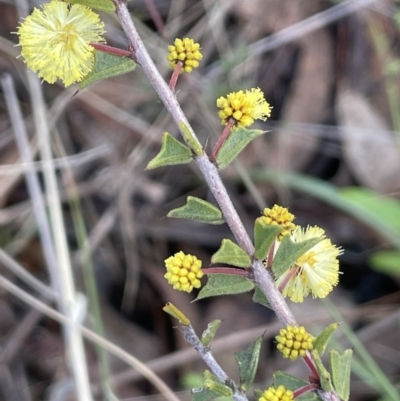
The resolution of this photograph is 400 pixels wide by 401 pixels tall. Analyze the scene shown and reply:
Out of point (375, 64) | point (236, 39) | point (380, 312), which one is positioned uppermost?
point (236, 39)

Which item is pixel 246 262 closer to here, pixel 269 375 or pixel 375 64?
pixel 269 375

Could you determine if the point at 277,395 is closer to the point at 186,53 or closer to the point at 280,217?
the point at 280,217

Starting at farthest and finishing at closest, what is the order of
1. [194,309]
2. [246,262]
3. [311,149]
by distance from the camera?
[311,149]
[194,309]
[246,262]

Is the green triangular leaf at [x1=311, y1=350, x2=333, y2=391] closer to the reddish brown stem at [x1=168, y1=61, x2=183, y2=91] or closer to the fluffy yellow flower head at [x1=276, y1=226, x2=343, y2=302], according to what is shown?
the fluffy yellow flower head at [x1=276, y1=226, x2=343, y2=302]

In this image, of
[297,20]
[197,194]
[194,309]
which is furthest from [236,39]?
[194,309]

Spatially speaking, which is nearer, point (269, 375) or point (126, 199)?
point (269, 375)

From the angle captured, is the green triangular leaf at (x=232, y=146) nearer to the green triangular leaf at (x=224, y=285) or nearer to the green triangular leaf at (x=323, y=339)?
the green triangular leaf at (x=224, y=285)

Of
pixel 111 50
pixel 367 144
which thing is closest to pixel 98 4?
pixel 111 50
